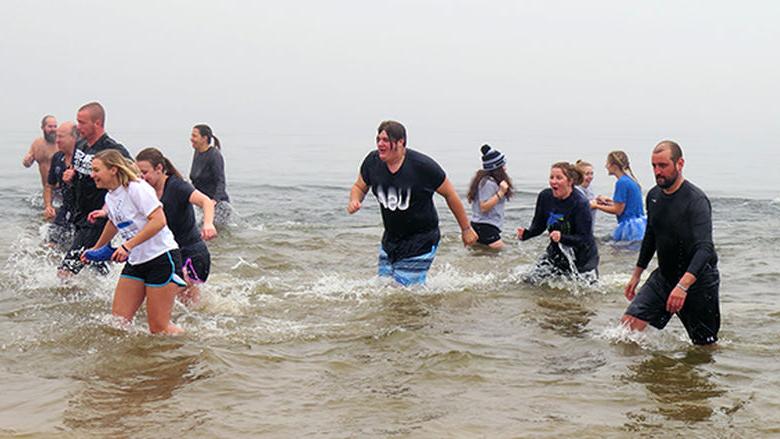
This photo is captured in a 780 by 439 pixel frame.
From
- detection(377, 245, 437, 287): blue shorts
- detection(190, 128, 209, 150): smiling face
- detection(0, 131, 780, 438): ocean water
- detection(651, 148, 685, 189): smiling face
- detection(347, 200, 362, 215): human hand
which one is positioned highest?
detection(651, 148, 685, 189): smiling face

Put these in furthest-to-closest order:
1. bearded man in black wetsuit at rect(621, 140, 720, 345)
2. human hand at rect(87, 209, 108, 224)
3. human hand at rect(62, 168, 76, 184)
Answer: human hand at rect(62, 168, 76, 184) < human hand at rect(87, 209, 108, 224) < bearded man in black wetsuit at rect(621, 140, 720, 345)

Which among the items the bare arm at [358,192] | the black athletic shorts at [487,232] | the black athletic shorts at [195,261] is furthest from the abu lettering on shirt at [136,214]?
the black athletic shorts at [487,232]

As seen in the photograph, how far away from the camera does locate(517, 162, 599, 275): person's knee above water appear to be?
30.1 ft

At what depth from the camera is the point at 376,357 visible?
23.7 ft

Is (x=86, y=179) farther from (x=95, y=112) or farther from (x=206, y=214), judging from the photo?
(x=206, y=214)

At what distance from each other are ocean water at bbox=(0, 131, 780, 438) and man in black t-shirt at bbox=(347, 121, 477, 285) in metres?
0.42

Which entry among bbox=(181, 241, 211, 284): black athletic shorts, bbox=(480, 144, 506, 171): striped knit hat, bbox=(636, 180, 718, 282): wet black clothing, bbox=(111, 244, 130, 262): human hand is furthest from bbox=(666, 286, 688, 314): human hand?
bbox=(480, 144, 506, 171): striped knit hat

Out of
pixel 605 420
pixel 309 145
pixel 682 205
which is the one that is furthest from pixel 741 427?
pixel 309 145

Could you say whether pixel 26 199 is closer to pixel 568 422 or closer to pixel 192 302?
pixel 192 302

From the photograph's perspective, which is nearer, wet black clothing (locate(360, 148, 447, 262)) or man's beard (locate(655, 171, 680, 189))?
man's beard (locate(655, 171, 680, 189))

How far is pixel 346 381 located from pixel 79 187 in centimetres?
369

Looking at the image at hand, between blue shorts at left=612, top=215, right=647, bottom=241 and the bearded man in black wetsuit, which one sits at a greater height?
the bearded man in black wetsuit

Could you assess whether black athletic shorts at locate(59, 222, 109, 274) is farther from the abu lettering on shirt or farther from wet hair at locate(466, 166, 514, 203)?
wet hair at locate(466, 166, 514, 203)

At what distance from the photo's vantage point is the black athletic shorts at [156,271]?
6984 millimetres
